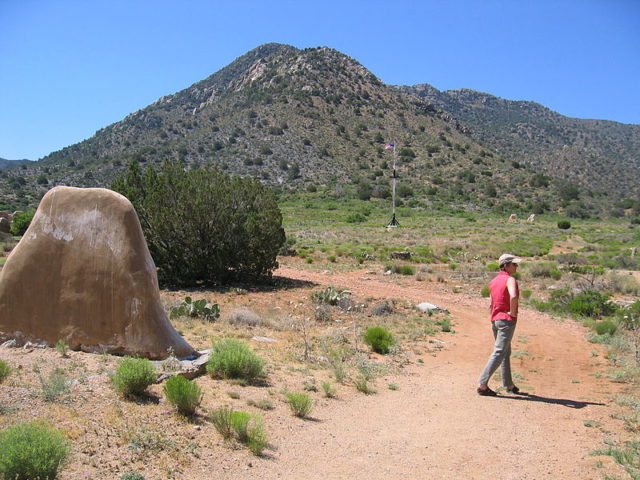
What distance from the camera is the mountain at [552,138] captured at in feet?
280

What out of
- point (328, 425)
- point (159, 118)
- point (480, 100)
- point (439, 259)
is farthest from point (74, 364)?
point (480, 100)

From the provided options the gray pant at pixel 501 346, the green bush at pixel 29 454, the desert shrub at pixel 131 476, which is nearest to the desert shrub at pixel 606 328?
the gray pant at pixel 501 346

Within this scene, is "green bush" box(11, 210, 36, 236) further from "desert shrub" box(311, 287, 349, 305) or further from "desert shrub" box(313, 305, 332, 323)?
"desert shrub" box(313, 305, 332, 323)

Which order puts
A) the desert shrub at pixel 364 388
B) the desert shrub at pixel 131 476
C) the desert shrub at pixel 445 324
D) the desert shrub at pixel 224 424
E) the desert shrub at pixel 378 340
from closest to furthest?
the desert shrub at pixel 131 476, the desert shrub at pixel 224 424, the desert shrub at pixel 364 388, the desert shrub at pixel 378 340, the desert shrub at pixel 445 324

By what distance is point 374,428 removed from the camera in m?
6.45

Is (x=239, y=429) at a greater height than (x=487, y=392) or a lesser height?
greater

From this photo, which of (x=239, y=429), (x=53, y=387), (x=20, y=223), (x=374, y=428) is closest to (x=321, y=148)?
(x=20, y=223)

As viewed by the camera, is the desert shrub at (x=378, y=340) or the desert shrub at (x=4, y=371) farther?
the desert shrub at (x=378, y=340)

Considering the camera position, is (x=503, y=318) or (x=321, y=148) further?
(x=321, y=148)

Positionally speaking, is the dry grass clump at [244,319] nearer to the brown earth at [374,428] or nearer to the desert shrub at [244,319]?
the desert shrub at [244,319]

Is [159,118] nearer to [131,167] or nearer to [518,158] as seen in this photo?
[518,158]

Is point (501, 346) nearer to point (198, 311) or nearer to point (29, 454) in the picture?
point (29, 454)

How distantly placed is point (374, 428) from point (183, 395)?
2378 millimetres

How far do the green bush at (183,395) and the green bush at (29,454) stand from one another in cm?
165
